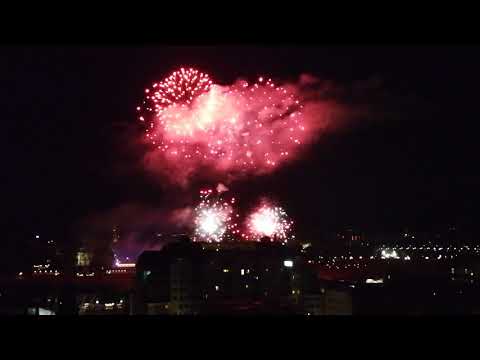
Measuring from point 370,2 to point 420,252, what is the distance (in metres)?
15.5

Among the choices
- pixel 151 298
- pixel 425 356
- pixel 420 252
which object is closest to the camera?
pixel 425 356

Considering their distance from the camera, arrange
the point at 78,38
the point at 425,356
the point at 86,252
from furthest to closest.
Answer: the point at 86,252 → the point at 78,38 → the point at 425,356

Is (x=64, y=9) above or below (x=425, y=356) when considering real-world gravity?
above

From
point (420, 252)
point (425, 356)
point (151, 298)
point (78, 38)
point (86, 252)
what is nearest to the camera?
point (425, 356)

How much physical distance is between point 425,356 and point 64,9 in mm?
943

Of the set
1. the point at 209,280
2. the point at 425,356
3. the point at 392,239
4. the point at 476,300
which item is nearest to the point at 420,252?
the point at 392,239

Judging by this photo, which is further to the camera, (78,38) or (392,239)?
(392,239)

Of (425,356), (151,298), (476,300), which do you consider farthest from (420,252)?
(425,356)

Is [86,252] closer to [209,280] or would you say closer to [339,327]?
[209,280]

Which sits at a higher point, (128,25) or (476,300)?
(128,25)

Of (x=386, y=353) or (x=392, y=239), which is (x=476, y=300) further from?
(x=386, y=353)

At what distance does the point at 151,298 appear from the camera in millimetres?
10953

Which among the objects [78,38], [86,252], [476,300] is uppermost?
[86,252]

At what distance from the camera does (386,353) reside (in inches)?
40.9
